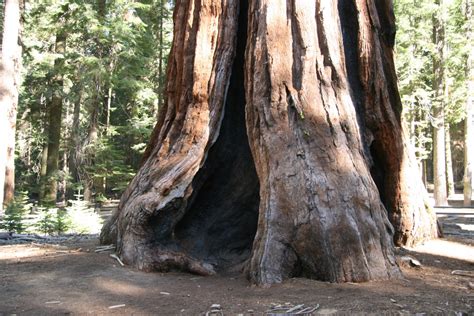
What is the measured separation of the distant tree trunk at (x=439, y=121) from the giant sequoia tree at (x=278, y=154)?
14.9 metres

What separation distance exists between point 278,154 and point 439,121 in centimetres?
1909

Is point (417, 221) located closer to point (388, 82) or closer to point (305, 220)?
point (388, 82)

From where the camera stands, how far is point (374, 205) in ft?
16.3

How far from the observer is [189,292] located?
4.38 meters

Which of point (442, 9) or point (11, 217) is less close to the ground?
point (442, 9)

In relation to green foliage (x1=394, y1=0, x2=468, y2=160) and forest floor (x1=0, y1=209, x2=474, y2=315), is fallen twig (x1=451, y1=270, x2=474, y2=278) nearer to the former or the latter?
forest floor (x1=0, y1=209, x2=474, y2=315)

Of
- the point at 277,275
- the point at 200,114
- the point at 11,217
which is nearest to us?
the point at 277,275

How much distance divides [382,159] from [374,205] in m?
2.41

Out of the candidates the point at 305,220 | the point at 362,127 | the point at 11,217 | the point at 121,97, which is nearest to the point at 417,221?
the point at 362,127

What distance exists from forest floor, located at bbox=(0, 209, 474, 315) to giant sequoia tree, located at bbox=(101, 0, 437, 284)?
33cm

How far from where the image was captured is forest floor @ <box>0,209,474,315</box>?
3.63 m

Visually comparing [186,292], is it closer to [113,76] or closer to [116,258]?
[116,258]

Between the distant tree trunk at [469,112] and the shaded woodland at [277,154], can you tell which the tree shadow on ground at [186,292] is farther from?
the distant tree trunk at [469,112]

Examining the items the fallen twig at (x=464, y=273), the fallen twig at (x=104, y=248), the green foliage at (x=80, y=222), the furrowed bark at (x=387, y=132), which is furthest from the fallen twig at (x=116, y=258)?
the green foliage at (x=80, y=222)
